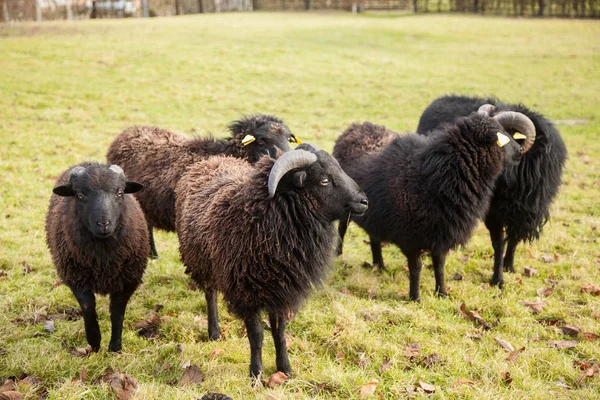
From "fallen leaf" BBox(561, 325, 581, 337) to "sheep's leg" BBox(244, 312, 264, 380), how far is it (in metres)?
3.17

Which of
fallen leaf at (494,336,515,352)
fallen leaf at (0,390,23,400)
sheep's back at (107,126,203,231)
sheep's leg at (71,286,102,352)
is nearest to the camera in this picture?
fallen leaf at (0,390,23,400)

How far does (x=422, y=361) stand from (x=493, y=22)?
34.6 metres

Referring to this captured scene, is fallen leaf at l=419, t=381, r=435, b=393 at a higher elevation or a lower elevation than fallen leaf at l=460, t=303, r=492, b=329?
higher

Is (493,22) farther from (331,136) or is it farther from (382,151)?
(382,151)

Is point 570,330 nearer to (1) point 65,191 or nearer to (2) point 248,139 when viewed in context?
(2) point 248,139

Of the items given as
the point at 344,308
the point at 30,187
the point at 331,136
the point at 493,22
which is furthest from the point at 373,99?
the point at 493,22

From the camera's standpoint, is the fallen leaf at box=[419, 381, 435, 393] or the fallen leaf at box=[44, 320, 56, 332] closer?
the fallen leaf at box=[419, 381, 435, 393]

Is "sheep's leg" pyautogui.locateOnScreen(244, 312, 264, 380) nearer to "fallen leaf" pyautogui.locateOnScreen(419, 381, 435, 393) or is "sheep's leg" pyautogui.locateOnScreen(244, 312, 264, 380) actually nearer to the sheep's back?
"fallen leaf" pyautogui.locateOnScreen(419, 381, 435, 393)

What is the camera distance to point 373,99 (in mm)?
18406

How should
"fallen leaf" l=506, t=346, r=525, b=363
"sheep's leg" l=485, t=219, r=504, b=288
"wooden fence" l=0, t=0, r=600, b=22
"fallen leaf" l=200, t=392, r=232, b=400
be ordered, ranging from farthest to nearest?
1. "wooden fence" l=0, t=0, r=600, b=22
2. "sheep's leg" l=485, t=219, r=504, b=288
3. "fallen leaf" l=506, t=346, r=525, b=363
4. "fallen leaf" l=200, t=392, r=232, b=400

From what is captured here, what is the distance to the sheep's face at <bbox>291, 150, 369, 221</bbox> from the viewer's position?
4.56 meters

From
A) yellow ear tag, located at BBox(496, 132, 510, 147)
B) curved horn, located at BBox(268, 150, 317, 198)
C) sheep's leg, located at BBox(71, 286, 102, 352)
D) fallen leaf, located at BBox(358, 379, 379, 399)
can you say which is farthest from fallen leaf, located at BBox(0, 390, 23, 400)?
yellow ear tag, located at BBox(496, 132, 510, 147)

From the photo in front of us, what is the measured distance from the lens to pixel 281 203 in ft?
14.9

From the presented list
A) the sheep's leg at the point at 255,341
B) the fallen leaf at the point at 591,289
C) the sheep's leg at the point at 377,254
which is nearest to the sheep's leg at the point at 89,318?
the sheep's leg at the point at 255,341
